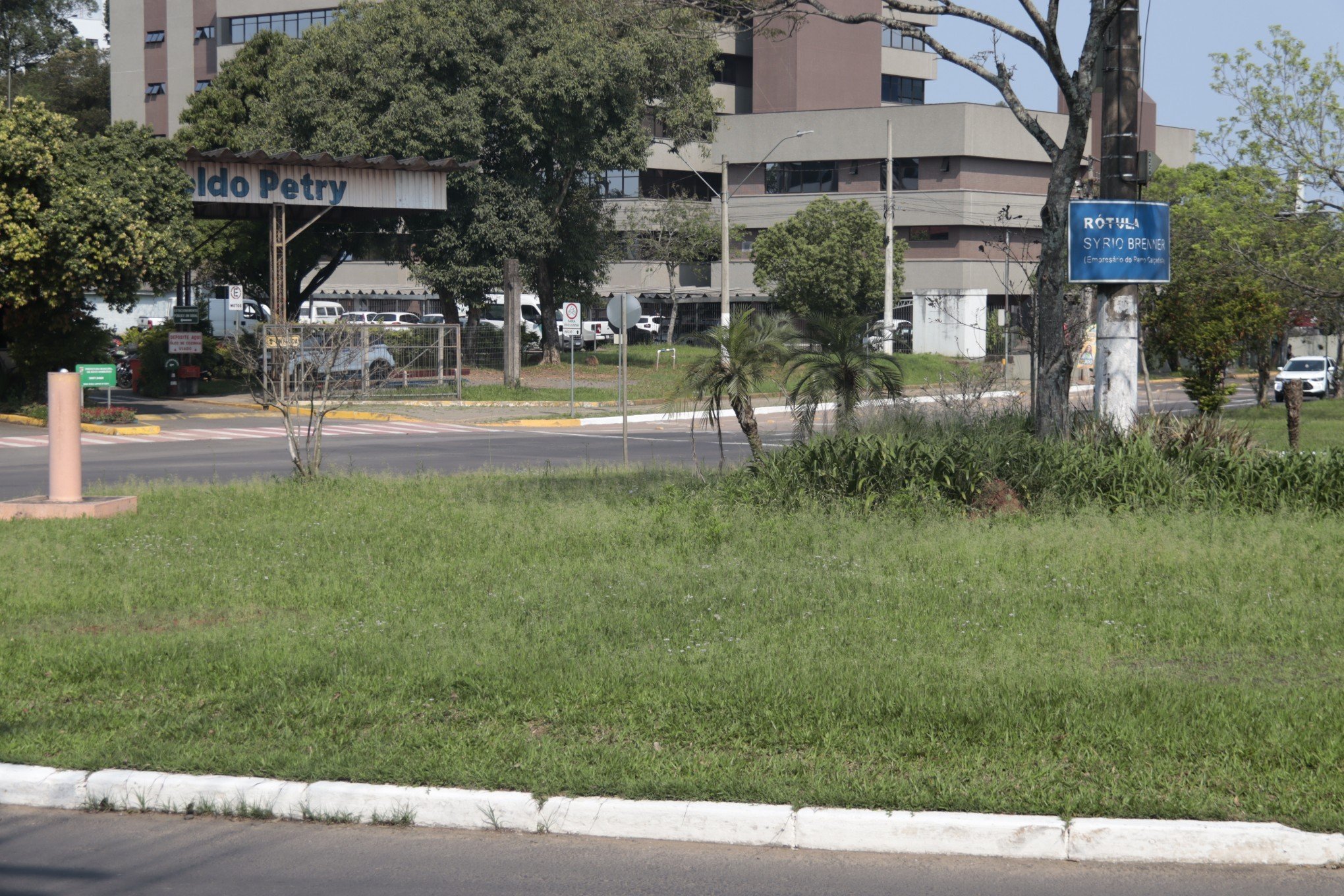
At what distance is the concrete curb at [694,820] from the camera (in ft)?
16.5

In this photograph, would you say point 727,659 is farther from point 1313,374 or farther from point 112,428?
point 1313,374

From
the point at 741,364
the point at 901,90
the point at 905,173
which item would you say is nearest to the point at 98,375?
the point at 741,364

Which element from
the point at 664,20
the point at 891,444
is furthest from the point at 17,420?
the point at 891,444

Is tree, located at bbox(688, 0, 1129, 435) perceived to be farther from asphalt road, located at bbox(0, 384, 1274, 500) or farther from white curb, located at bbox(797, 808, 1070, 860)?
white curb, located at bbox(797, 808, 1070, 860)

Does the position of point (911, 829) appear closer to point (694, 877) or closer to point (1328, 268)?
point (694, 877)

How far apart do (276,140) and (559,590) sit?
39848 mm

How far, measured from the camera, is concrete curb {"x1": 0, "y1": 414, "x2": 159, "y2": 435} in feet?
93.3

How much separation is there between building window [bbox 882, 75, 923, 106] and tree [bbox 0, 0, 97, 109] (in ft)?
147

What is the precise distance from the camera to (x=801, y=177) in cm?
7350

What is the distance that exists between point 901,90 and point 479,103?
45910 mm

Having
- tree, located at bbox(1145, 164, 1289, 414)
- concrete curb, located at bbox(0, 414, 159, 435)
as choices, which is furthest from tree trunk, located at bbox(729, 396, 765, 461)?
concrete curb, located at bbox(0, 414, 159, 435)

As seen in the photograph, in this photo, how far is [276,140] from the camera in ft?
148

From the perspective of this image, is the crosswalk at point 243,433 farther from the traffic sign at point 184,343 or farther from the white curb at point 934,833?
the white curb at point 934,833

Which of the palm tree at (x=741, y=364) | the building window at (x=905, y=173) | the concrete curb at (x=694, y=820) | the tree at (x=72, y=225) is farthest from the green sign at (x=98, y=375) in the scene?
the building window at (x=905, y=173)
